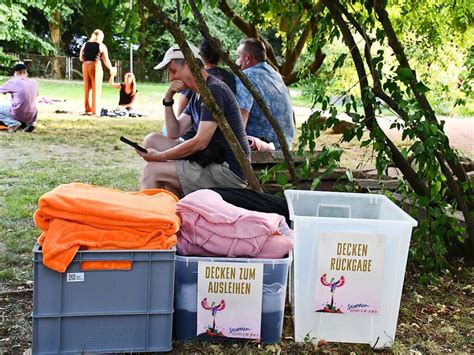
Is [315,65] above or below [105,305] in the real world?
above

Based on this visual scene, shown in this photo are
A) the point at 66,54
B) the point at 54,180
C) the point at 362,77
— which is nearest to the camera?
the point at 362,77

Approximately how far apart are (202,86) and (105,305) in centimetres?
121

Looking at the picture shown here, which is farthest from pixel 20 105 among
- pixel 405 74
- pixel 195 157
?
pixel 405 74

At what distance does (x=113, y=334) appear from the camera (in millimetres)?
2414

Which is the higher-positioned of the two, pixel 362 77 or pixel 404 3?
pixel 404 3

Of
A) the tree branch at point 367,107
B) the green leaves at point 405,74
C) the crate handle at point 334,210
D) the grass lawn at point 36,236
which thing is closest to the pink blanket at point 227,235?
the grass lawn at point 36,236

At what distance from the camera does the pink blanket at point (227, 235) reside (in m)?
2.54

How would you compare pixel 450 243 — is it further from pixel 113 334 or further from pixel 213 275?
pixel 113 334

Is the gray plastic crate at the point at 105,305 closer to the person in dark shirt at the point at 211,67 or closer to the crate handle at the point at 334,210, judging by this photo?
the crate handle at the point at 334,210

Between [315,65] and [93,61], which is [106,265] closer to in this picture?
[315,65]

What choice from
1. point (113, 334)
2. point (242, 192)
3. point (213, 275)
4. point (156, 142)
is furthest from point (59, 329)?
point (156, 142)

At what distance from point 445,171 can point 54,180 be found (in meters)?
3.91

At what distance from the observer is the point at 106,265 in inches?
92.8

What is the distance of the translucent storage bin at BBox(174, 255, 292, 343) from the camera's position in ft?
8.30
